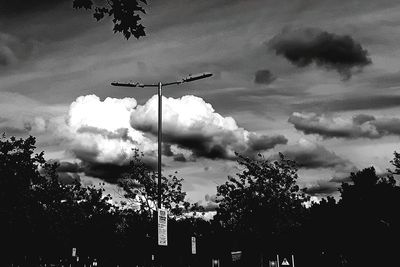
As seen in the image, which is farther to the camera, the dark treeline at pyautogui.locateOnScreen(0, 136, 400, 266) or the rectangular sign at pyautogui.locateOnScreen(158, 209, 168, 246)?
the dark treeline at pyautogui.locateOnScreen(0, 136, 400, 266)

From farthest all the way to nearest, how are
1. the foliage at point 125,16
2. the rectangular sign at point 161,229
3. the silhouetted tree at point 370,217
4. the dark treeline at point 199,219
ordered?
the silhouetted tree at point 370,217, the dark treeline at point 199,219, the rectangular sign at point 161,229, the foliage at point 125,16

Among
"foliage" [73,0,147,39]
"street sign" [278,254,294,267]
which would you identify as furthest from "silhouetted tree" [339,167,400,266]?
"foliage" [73,0,147,39]

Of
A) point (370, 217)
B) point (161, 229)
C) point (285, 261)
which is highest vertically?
point (370, 217)

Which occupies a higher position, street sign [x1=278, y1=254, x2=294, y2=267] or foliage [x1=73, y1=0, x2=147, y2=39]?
foliage [x1=73, y1=0, x2=147, y2=39]

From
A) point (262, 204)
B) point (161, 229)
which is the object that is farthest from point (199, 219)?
point (161, 229)

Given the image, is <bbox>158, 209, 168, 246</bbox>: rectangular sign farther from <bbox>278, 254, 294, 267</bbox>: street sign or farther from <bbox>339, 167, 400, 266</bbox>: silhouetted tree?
<bbox>339, 167, 400, 266</bbox>: silhouetted tree

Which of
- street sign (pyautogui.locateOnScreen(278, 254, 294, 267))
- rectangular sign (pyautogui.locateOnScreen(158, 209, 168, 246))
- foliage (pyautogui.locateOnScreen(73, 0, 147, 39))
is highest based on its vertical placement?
foliage (pyautogui.locateOnScreen(73, 0, 147, 39))

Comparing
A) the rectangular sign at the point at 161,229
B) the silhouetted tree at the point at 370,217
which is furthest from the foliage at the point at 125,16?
the silhouetted tree at the point at 370,217

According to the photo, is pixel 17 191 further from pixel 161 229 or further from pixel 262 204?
pixel 161 229

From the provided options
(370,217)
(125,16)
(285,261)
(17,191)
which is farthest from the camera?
(370,217)

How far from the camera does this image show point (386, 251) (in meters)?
77.8

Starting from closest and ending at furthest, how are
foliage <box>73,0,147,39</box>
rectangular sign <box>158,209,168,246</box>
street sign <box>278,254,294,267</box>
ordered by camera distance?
foliage <box>73,0,147,39</box> < rectangular sign <box>158,209,168,246</box> < street sign <box>278,254,294,267</box>

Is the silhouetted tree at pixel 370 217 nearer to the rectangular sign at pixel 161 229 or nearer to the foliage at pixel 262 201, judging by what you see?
the foliage at pixel 262 201

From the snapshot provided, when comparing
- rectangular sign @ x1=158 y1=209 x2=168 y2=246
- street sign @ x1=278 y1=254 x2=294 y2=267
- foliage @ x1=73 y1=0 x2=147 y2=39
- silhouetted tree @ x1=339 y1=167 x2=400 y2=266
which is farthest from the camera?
silhouetted tree @ x1=339 y1=167 x2=400 y2=266
